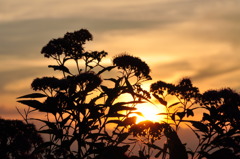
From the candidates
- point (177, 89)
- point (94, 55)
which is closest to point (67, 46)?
point (94, 55)

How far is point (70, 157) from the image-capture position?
271 inches

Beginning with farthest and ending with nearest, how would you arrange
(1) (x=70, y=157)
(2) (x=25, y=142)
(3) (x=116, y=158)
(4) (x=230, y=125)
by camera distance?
(2) (x=25, y=142), (4) (x=230, y=125), (1) (x=70, y=157), (3) (x=116, y=158)

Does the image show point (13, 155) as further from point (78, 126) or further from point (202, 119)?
point (202, 119)

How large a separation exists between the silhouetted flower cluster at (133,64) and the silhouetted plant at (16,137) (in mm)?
3514

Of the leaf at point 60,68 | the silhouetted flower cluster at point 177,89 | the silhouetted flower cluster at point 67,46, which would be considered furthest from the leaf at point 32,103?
the silhouetted flower cluster at point 177,89

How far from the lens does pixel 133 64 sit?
1030 centimetres

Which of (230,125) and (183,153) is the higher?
(230,125)

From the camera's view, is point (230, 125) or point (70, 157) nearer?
point (70, 157)

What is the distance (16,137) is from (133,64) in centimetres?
464

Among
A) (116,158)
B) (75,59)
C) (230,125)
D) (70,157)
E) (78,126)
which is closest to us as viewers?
(116,158)

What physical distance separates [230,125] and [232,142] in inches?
57.9

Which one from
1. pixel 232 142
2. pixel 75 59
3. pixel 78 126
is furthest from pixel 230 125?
pixel 75 59

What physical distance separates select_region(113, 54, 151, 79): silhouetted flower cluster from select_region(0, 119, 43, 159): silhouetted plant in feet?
11.5

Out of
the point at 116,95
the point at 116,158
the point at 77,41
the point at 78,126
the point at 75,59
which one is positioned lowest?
the point at 116,158
